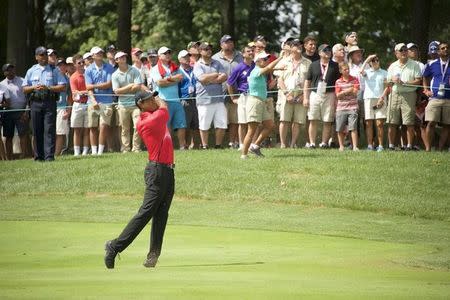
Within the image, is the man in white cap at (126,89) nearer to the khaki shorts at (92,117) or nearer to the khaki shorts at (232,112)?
the khaki shorts at (92,117)

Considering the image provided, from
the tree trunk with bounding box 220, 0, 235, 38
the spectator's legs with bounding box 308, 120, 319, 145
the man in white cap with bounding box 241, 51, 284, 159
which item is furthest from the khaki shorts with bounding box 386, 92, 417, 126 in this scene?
the tree trunk with bounding box 220, 0, 235, 38

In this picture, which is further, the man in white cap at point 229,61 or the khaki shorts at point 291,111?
the man in white cap at point 229,61

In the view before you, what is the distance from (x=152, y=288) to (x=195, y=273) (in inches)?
54.0

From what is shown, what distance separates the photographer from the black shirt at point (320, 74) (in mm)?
24703

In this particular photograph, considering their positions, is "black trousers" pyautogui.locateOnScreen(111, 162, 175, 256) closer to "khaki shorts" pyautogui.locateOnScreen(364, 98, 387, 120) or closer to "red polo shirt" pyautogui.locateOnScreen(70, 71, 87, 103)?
"khaki shorts" pyautogui.locateOnScreen(364, 98, 387, 120)

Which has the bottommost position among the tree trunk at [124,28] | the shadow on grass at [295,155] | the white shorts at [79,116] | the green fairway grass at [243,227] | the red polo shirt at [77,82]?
the green fairway grass at [243,227]

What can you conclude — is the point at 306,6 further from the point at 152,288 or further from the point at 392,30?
the point at 152,288

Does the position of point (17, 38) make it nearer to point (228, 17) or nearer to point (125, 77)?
point (125, 77)

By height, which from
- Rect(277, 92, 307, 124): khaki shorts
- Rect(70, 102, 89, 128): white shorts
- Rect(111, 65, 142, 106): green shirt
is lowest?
Rect(70, 102, 89, 128): white shorts

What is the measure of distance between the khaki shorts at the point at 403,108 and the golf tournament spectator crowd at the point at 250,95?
0.02 m

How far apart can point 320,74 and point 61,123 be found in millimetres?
6860

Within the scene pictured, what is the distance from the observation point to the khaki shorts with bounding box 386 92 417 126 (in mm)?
24594

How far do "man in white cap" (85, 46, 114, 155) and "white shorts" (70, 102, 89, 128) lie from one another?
15.2 inches

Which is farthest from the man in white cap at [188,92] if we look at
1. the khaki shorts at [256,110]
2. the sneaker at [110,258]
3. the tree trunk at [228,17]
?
the tree trunk at [228,17]
